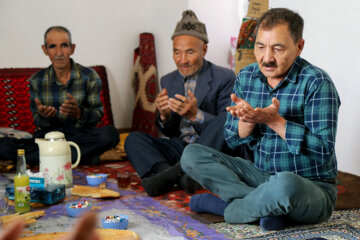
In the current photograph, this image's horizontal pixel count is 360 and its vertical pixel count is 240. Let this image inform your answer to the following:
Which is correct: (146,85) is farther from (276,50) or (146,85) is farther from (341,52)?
(276,50)

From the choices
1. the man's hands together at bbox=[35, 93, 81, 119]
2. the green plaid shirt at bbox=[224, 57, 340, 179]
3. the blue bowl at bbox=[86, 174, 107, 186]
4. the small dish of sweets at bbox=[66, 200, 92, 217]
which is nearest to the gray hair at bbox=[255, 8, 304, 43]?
the green plaid shirt at bbox=[224, 57, 340, 179]

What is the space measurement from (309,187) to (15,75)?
2808mm

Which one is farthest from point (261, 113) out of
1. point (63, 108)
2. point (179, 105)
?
point (63, 108)

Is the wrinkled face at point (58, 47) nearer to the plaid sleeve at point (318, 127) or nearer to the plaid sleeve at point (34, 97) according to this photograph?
the plaid sleeve at point (34, 97)

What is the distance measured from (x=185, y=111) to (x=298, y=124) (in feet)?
2.67

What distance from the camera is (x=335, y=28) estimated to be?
2686 mm

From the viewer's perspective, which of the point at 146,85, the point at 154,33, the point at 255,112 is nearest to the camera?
the point at 255,112

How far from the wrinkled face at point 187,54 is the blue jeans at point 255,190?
77 cm

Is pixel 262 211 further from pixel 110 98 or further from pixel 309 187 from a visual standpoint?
pixel 110 98

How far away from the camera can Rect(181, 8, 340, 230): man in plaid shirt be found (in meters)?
1.58

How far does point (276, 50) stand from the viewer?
5.50 ft

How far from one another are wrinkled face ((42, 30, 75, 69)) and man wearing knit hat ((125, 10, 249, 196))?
30.5 inches

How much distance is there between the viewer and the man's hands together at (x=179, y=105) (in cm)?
227

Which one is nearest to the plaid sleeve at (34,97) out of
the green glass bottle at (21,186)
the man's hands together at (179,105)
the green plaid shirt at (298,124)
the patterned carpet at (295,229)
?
the man's hands together at (179,105)
